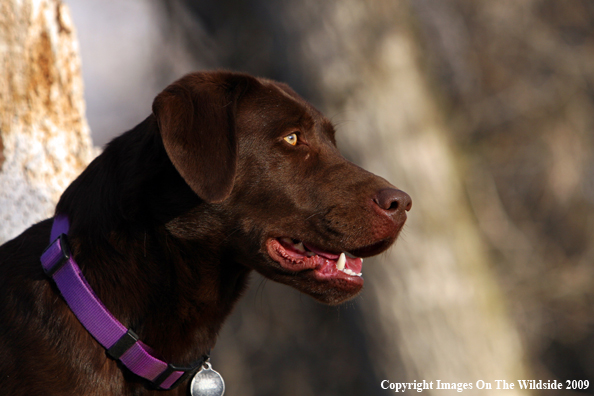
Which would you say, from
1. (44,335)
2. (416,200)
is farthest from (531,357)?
(44,335)

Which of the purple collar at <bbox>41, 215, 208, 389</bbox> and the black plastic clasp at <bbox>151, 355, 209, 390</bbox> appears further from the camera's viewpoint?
the black plastic clasp at <bbox>151, 355, 209, 390</bbox>

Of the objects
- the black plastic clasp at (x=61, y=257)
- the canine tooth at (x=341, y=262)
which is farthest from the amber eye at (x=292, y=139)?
the black plastic clasp at (x=61, y=257)

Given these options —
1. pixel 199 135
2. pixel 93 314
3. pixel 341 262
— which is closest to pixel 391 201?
pixel 341 262

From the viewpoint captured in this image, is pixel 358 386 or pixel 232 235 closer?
pixel 232 235

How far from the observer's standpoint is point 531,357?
6.80 meters

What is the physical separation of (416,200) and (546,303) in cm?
293

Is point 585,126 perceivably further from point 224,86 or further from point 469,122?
point 224,86

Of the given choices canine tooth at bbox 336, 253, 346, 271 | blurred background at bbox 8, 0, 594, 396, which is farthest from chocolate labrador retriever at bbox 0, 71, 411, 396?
blurred background at bbox 8, 0, 594, 396

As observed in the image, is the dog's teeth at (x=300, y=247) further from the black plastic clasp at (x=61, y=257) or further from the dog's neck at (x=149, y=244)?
the black plastic clasp at (x=61, y=257)

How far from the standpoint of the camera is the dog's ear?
2.07m

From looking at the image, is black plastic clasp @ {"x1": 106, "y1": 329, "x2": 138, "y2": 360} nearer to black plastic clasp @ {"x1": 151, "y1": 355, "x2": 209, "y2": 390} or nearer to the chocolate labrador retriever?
the chocolate labrador retriever

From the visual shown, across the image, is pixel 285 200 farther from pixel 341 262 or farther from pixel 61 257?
pixel 61 257

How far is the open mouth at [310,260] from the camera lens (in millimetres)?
2324

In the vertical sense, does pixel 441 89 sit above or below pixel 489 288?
above
